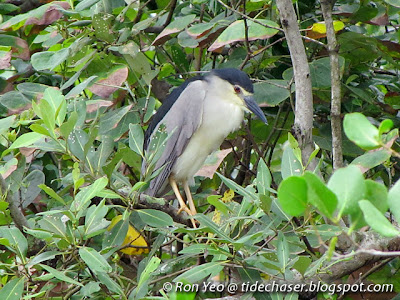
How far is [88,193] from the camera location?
1849 mm

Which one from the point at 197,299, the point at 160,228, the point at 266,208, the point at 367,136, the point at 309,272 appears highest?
the point at 367,136

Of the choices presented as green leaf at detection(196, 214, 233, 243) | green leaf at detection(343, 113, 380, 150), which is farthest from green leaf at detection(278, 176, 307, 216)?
green leaf at detection(196, 214, 233, 243)

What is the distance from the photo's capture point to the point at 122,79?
2.77m

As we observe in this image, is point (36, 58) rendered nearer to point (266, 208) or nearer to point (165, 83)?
point (165, 83)

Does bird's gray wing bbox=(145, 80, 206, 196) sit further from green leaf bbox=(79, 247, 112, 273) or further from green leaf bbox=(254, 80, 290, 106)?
green leaf bbox=(79, 247, 112, 273)

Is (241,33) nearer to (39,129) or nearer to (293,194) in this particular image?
(39,129)

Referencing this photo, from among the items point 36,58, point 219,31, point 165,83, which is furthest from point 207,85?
point 36,58

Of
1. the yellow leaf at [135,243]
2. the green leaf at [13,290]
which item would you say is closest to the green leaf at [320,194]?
the green leaf at [13,290]

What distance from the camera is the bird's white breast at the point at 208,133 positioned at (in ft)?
11.0

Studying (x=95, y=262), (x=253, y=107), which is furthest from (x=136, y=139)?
(x=253, y=107)

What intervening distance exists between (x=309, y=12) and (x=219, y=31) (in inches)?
22.4

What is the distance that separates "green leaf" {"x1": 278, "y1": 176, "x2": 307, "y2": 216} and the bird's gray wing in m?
2.32

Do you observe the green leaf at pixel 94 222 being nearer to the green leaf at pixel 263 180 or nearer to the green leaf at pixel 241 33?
the green leaf at pixel 263 180

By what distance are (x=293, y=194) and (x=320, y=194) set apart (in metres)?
0.05
